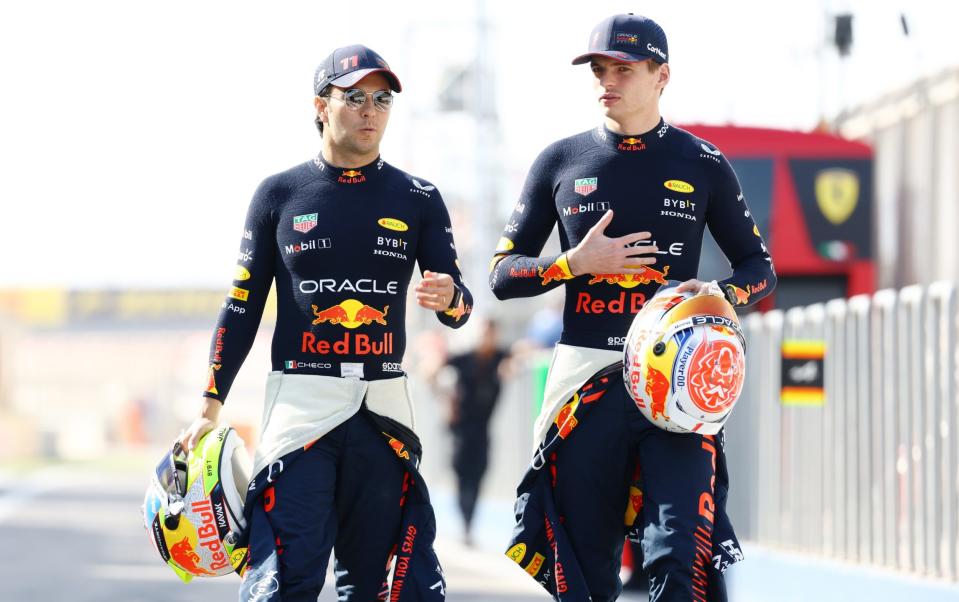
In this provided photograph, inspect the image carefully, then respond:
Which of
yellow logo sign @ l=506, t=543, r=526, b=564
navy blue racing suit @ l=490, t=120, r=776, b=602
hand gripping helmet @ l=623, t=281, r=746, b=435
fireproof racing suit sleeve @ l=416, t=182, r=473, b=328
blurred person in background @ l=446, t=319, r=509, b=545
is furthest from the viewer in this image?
blurred person in background @ l=446, t=319, r=509, b=545

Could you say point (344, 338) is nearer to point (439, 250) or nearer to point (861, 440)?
point (439, 250)

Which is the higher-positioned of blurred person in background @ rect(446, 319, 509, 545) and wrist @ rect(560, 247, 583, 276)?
wrist @ rect(560, 247, 583, 276)

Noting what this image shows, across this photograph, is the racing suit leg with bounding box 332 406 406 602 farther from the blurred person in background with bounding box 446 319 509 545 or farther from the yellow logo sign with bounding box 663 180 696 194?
the blurred person in background with bounding box 446 319 509 545

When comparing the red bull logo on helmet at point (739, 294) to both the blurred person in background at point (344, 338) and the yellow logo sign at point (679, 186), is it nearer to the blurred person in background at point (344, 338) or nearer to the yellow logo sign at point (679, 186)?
the yellow logo sign at point (679, 186)

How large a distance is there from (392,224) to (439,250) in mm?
195

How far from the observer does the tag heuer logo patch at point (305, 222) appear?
21.1ft

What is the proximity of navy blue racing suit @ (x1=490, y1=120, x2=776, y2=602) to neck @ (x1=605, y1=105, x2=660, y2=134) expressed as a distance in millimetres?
32

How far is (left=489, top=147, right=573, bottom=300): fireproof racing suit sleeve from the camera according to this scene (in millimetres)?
6344

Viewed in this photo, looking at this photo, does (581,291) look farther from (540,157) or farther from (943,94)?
(943,94)

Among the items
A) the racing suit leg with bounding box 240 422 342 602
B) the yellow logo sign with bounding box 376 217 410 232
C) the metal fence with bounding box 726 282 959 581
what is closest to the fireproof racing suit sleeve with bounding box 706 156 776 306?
the yellow logo sign with bounding box 376 217 410 232

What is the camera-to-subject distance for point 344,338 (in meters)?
6.36

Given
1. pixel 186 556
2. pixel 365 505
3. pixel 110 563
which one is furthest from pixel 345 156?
pixel 110 563

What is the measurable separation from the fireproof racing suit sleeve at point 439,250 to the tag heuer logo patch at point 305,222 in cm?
39

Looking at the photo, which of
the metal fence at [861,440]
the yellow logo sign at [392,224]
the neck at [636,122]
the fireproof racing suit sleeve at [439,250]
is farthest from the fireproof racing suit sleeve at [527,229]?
the metal fence at [861,440]
